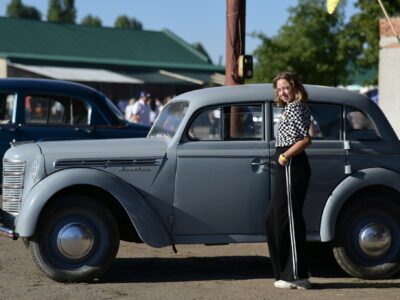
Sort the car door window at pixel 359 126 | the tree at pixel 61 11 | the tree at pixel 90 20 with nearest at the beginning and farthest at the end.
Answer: the car door window at pixel 359 126, the tree at pixel 61 11, the tree at pixel 90 20

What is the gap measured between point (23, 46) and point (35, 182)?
4882 cm

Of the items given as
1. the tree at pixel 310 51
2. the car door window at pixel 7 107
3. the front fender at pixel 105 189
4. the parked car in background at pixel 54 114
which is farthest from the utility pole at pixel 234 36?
the tree at pixel 310 51

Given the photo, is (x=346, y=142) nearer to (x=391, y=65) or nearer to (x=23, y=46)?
(x=391, y=65)

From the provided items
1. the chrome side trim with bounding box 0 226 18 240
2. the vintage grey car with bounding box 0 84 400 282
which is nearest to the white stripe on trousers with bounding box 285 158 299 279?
→ the vintage grey car with bounding box 0 84 400 282

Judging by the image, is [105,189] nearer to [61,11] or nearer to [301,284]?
[301,284]

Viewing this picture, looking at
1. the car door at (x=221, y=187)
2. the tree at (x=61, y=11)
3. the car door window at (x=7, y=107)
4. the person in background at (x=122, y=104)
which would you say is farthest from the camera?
the tree at (x=61, y=11)

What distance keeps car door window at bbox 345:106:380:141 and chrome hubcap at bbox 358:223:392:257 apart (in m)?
0.78

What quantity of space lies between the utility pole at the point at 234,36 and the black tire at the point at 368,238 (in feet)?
13.9

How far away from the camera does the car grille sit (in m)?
8.19

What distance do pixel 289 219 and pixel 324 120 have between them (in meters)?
1.08

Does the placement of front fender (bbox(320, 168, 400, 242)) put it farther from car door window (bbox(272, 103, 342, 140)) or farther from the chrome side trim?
the chrome side trim

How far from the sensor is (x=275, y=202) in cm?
785

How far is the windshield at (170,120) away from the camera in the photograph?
849cm

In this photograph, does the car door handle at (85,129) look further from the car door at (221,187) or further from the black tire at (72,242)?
the black tire at (72,242)
